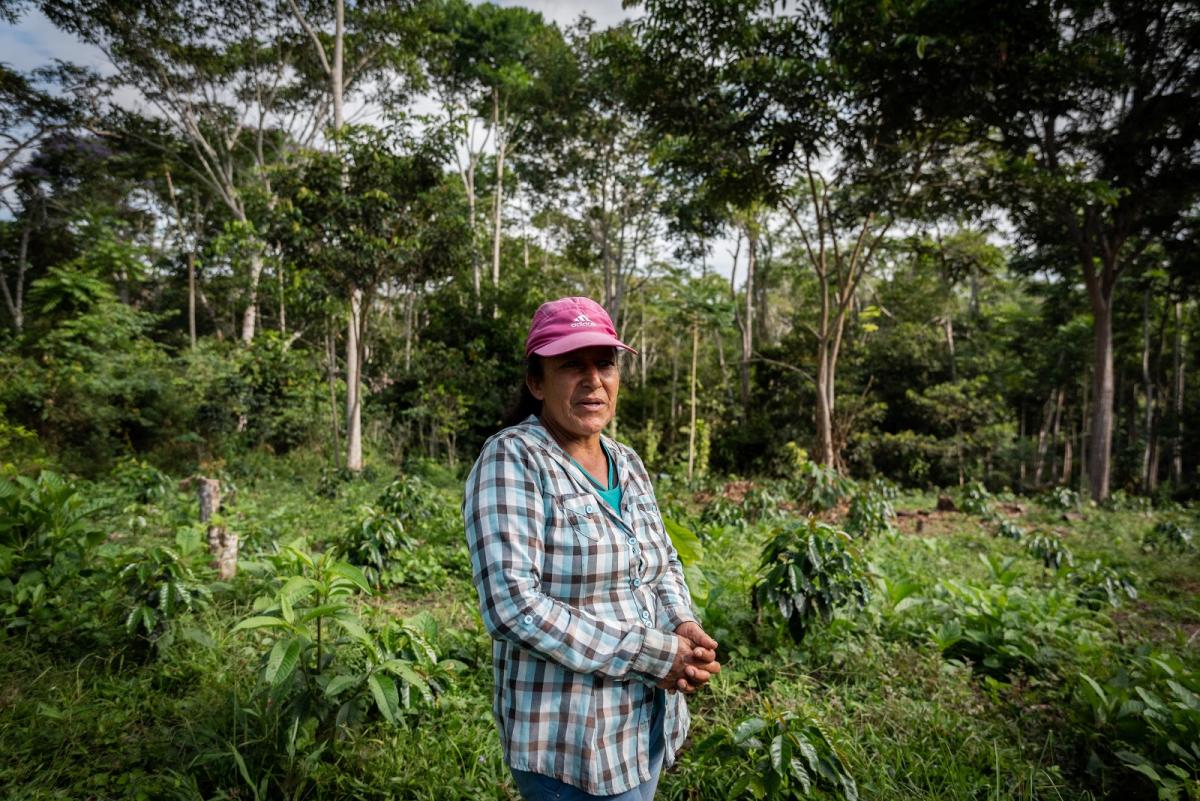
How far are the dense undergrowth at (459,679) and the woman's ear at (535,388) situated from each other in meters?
1.12

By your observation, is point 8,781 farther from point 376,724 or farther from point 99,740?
point 376,724

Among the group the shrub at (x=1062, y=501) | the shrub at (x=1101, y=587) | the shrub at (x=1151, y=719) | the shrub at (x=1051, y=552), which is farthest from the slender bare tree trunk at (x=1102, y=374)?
the shrub at (x=1151, y=719)

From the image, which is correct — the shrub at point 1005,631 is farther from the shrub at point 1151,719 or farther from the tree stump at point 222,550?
the tree stump at point 222,550

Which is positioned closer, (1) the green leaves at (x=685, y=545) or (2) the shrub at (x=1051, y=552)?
(1) the green leaves at (x=685, y=545)

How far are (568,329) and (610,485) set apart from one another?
0.39 m

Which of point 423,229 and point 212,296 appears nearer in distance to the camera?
point 423,229

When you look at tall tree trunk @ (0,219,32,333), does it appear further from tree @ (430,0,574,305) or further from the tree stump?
the tree stump

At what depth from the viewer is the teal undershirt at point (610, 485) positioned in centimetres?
127

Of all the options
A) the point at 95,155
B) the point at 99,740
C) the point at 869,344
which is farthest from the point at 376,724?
the point at 95,155

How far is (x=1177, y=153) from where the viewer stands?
9.46 m

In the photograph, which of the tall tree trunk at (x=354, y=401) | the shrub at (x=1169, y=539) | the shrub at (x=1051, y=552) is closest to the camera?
the shrub at (x=1051, y=552)

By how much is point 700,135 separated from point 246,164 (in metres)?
14.1

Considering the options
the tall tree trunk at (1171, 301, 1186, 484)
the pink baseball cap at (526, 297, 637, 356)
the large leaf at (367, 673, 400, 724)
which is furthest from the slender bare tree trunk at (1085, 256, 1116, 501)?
the large leaf at (367, 673, 400, 724)

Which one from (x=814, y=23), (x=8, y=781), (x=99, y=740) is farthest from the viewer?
(x=814, y=23)
